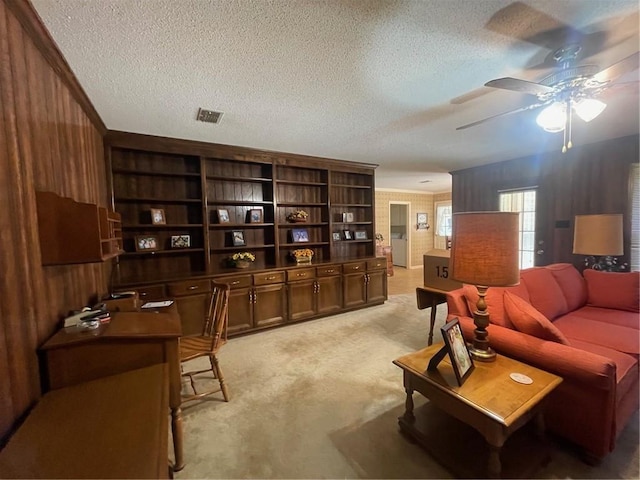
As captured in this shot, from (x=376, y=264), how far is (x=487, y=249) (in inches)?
124

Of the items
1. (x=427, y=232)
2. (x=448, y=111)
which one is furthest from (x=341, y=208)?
(x=427, y=232)

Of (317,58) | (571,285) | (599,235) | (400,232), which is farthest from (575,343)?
(400,232)

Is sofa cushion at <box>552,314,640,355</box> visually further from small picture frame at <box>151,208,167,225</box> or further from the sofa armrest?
small picture frame at <box>151,208,167,225</box>

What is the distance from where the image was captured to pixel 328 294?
13.7 feet

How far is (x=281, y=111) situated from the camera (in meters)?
2.51

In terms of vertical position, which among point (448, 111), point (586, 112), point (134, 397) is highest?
point (448, 111)

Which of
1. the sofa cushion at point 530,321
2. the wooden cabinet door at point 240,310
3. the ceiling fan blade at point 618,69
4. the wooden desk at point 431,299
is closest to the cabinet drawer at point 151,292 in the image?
the wooden cabinet door at point 240,310

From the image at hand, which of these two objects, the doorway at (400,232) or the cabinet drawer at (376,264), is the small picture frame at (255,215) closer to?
the cabinet drawer at (376,264)

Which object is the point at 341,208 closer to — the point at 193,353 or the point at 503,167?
the point at 503,167

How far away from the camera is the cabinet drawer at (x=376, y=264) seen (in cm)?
459

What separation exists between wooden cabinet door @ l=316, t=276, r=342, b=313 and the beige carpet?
87 centimetres

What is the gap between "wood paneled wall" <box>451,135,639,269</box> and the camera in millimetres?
3635

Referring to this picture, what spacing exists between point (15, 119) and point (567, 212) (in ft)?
19.1

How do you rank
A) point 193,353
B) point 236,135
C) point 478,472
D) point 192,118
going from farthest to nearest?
point 236,135 → point 192,118 → point 193,353 → point 478,472
